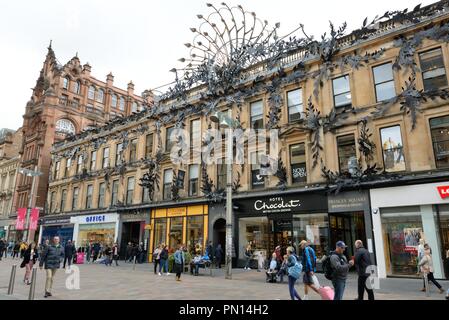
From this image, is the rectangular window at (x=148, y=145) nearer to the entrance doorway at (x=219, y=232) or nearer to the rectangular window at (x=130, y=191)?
the rectangular window at (x=130, y=191)

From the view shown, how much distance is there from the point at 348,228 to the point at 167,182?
571 inches

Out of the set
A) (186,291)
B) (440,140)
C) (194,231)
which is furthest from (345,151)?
(194,231)

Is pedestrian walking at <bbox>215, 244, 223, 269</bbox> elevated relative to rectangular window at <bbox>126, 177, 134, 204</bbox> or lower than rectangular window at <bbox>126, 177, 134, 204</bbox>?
lower

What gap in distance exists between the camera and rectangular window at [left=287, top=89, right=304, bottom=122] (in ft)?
68.8

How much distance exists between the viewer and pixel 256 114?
2303cm

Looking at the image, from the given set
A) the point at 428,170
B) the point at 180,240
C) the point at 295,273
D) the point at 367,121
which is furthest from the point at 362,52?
the point at 180,240

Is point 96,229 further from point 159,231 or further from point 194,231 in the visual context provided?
point 194,231

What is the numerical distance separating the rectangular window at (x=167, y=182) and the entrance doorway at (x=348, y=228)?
1349cm

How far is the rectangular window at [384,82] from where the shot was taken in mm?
17781

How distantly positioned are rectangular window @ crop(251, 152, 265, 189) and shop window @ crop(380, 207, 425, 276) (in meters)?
7.63

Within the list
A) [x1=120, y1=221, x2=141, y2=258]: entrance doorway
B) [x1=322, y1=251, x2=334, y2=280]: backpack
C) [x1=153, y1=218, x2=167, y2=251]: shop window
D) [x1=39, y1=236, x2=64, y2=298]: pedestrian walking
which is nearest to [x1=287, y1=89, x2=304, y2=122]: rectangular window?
[x1=153, y1=218, x2=167, y2=251]: shop window

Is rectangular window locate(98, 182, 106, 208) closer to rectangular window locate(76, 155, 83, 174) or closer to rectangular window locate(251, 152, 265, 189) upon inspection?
rectangular window locate(76, 155, 83, 174)

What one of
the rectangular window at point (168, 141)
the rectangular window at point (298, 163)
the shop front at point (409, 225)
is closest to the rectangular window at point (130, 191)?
the rectangular window at point (168, 141)

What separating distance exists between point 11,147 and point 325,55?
56.5 meters
